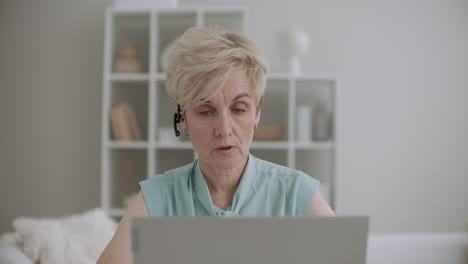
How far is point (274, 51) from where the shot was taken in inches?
126

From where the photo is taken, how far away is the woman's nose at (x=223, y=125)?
41.0 inches

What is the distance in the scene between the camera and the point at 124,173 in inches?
121

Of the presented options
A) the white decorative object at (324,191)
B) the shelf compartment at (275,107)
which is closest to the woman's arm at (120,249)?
the white decorative object at (324,191)

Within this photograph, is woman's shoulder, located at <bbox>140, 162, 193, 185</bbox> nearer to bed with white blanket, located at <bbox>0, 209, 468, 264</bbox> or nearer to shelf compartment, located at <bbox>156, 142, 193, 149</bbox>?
bed with white blanket, located at <bbox>0, 209, 468, 264</bbox>

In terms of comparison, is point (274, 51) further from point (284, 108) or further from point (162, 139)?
point (162, 139)

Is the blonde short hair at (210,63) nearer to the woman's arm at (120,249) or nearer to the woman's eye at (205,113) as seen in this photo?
the woman's eye at (205,113)

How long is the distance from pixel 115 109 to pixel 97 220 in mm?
1086

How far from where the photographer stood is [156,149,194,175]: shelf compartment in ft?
10.3

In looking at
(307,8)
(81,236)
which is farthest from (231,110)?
(307,8)

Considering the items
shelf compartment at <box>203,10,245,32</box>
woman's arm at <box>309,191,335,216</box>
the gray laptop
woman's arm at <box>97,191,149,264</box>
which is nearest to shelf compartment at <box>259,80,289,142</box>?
shelf compartment at <box>203,10,245,32</box>

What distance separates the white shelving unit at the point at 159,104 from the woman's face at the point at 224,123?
170 centimetres

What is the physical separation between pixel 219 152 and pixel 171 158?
212cm

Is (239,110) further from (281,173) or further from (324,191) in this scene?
(324,191)

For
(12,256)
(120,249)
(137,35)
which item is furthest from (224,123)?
(137,35)
